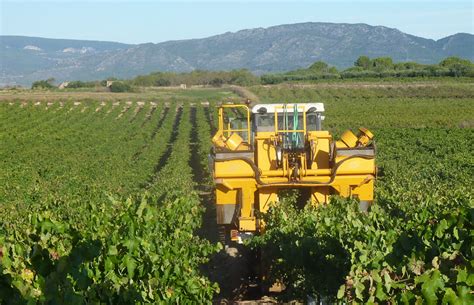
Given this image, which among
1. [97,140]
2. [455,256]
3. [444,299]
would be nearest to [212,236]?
[455,256]

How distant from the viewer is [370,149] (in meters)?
11.4

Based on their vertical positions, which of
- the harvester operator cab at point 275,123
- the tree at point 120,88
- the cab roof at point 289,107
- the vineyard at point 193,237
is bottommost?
the tree at point 120,88

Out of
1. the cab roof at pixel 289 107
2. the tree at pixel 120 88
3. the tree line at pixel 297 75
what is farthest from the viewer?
the tree at pixel 120 88

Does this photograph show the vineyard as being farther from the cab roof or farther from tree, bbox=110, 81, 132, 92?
tree, bbox=110, 81, 132, 92

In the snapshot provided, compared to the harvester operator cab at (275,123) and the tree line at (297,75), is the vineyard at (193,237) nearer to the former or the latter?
the harvester operator cab at (275,123)

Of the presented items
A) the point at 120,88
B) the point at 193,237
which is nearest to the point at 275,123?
the point at 193,237

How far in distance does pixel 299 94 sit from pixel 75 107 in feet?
70.5

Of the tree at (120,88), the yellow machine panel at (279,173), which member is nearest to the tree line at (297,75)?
the tree at (120,88)

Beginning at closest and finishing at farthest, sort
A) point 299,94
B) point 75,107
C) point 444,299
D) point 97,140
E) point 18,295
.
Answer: point 444,299 → point 18,295 → point 97,140 → point 75,107 → point 299,94

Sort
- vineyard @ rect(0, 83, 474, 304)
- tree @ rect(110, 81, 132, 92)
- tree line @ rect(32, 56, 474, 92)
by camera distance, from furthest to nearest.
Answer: tree @ rect(110, 81, 132, 92), tree line @ rect(32, 56, 474, 92), vineyard @ rect(0, 83, 474, 304)

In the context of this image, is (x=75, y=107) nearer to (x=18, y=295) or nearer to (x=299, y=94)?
(x=299, y=94)

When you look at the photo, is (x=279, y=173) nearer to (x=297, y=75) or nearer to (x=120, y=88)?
(x=120, y=88)

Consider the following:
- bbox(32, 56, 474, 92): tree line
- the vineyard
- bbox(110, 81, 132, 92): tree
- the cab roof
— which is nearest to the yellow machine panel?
the vineyard

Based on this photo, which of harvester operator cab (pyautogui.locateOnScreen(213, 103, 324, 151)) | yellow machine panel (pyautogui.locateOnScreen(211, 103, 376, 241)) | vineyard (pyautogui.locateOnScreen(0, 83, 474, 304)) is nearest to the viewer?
vineyard (pyautogui.locateOnScreen(0, 83, 474, 304))
